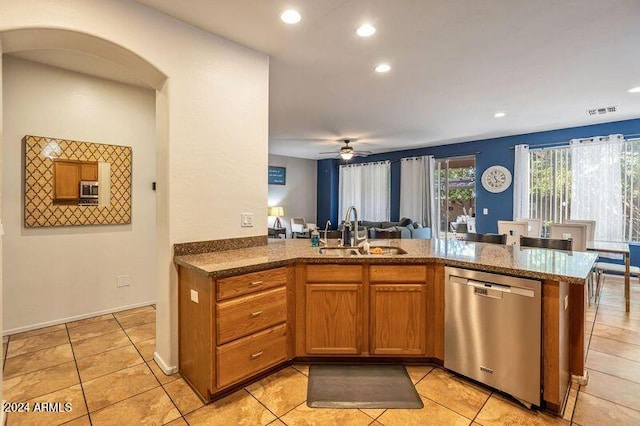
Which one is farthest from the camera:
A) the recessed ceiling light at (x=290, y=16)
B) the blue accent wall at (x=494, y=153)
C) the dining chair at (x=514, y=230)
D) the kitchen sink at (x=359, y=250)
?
the blue accent wall at (x=494, y=153)

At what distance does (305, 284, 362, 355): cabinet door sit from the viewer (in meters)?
2.34

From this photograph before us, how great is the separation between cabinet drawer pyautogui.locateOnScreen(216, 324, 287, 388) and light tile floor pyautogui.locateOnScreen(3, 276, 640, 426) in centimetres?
13

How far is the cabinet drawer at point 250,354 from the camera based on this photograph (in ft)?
6.40

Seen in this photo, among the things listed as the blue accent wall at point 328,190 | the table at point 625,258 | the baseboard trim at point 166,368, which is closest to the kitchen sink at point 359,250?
the baseboard trim at point 166,368

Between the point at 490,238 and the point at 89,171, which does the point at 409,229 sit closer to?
the point at 490,238

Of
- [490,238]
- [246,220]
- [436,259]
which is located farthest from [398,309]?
[490,238]

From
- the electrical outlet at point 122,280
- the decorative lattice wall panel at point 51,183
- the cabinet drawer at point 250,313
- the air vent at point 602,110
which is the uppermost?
the air vent at point 602,110

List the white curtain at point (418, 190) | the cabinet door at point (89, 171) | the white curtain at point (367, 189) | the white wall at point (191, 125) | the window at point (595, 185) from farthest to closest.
Answer: the white curtain at point (367, 189)
the white curtain at point (418, 190)
the window at point (595, 185)
the cabinet door at point (89, 171)
the white wall at point (191, 125)

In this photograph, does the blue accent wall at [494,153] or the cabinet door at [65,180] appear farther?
the blue accent wall at [494,153]

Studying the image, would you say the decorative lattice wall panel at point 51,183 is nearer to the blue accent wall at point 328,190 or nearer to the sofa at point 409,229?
the sofa at point 409,229

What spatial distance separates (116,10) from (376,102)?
9.96 ft

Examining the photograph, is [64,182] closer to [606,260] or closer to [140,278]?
[140,278]

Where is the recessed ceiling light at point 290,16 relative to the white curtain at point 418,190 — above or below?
above

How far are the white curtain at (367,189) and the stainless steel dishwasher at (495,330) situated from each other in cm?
617
